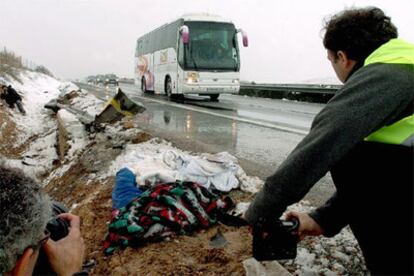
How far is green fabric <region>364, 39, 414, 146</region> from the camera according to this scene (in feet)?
5.81

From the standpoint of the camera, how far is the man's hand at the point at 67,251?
5.14 feet

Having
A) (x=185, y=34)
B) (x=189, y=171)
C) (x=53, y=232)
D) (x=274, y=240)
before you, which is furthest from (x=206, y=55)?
(x=53, y=232)

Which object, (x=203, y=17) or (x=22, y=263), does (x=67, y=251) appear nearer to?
(x=22, y=263)

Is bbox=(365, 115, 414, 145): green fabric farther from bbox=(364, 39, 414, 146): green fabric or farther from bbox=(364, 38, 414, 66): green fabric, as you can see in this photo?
bbox=(364, 38, 414, 66): green fabric

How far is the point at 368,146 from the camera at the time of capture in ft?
6.08

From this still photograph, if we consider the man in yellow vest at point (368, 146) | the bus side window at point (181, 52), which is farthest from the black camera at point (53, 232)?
the bus side window at point (181, 52)

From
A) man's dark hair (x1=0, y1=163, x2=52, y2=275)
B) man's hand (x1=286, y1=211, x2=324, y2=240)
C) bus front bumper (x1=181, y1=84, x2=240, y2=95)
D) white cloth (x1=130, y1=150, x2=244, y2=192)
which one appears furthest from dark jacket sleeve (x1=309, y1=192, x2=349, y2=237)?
bus front bumper (x1=181, y1=84, x2=240, y2=95)

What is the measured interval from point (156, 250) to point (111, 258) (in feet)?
1.28

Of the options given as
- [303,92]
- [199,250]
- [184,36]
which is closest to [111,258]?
[199,250]

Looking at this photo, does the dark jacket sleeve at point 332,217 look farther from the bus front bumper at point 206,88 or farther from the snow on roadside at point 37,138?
the bus front bumper at point 206,88

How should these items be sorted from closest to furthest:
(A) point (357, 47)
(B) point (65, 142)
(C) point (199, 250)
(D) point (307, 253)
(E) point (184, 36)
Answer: (A) point (357, 47) → (D) point (307, 253) → (C) point (199, 250) → (B) point (65, 142) → (E) point (184, 36)

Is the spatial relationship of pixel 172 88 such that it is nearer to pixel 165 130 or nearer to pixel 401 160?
pixel 165 130

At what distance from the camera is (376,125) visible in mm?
1735

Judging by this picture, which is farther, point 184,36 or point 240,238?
point 184,36
